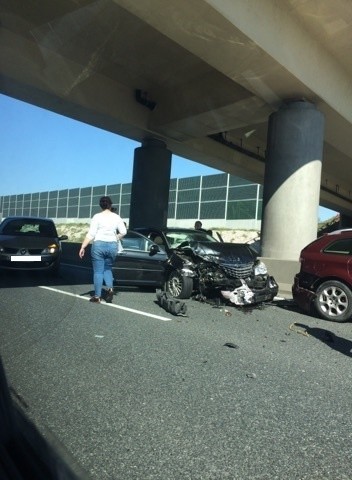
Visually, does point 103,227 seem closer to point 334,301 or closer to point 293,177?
point 334,301

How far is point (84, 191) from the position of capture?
3525 cm

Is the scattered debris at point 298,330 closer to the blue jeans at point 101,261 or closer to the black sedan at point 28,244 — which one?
the blue jeans at point 101,261

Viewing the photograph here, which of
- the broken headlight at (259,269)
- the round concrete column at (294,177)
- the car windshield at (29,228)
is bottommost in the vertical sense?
the broken headlight at (259,269)

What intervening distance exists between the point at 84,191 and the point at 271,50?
27.1m

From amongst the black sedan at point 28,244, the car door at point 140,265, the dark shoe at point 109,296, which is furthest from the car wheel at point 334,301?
the black sedan at point 28,244

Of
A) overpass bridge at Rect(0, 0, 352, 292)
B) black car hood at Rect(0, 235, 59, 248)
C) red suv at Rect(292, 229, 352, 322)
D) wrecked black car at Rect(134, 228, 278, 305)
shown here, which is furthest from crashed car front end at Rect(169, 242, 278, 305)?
overpass bridge at Rect(0, 0, 352, 292)

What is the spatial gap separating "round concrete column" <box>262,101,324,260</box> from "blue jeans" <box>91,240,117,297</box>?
6334 millimetres

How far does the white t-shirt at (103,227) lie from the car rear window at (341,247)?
12.2ft

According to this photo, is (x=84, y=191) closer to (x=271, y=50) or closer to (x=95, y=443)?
(x=271, y=50)

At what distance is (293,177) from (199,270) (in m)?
5.46

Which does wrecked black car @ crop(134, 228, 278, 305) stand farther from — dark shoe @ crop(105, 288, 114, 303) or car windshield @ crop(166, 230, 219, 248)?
dark shoe @ crop(105, 288, 114, 303)

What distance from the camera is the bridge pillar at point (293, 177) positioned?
12.5 metres

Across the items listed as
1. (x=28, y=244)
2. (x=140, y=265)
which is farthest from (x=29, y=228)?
(x=140, y=265)

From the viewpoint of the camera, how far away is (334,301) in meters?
7.39
